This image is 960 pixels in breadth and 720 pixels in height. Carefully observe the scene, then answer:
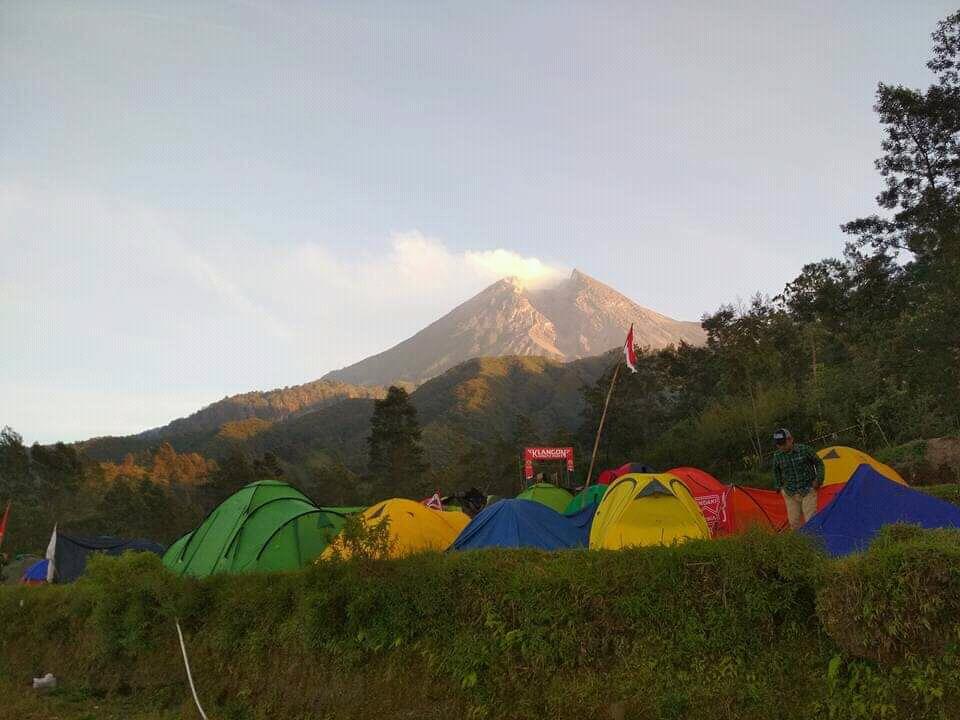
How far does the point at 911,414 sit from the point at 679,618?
2157 cm

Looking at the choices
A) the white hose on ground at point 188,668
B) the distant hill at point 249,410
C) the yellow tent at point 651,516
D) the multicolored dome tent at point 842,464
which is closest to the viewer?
the white hose on ground at point 188,668

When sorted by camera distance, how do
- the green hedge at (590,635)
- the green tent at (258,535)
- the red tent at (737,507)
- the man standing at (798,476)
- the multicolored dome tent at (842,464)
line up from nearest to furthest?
1. the green hedge at (590,635)
2. the man standing at (798,476)
3. the green tent at (258,535)
4. the red tent at (737,507)
5. the multicolored dome tent at (842,464)

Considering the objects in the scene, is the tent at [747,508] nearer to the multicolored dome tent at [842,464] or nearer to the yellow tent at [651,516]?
the multicolored dome tent at [842,464]

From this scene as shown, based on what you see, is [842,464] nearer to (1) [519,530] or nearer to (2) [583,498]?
(2) [583,498]

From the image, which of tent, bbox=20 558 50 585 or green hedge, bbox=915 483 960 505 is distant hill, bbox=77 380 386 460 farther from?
green hedge, bbox=915 483 960 505

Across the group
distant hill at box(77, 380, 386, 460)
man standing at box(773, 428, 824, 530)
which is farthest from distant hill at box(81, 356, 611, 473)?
man standing at box(773, 428, 824, 530)

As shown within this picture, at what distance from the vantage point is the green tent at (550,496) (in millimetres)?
16141

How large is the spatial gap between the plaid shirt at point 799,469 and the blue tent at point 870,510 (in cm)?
37

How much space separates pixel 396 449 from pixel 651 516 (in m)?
36.7

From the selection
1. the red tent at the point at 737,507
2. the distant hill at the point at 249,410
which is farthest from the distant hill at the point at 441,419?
the red tent at the point at 737,507

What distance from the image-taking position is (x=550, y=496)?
16375mm

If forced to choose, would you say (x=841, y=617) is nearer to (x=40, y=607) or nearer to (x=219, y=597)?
(x=219, y=597)

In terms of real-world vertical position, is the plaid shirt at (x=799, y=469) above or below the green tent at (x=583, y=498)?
above

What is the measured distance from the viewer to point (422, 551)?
A: 7.18 metres
